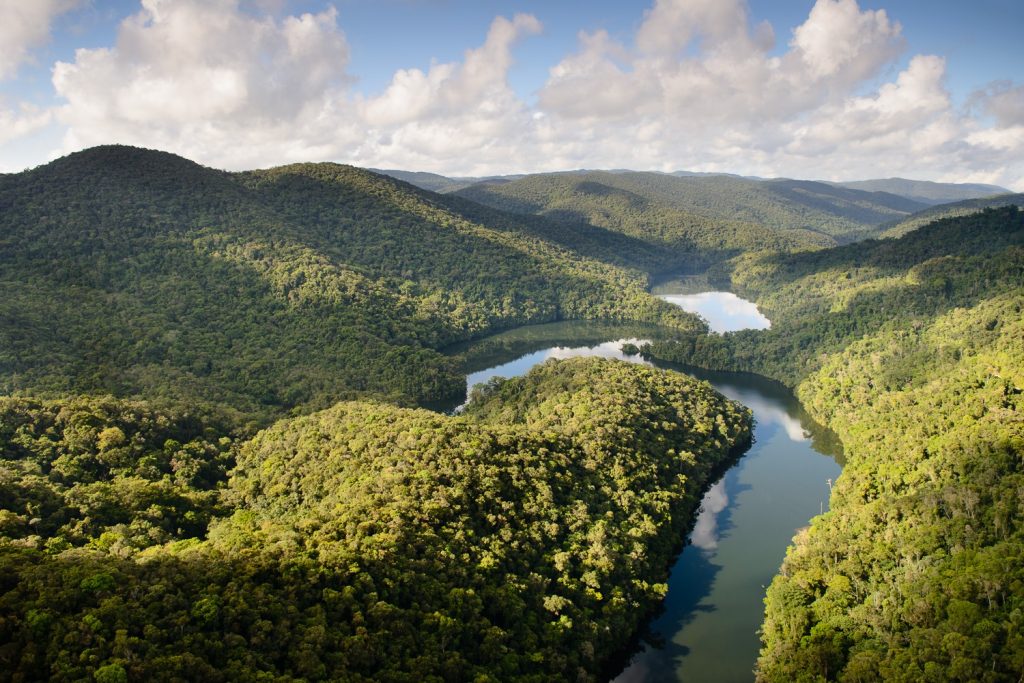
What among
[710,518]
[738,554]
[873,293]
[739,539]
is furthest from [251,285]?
[873,293]

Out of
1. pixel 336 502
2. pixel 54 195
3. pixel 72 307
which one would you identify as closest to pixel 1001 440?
pixel 336 502

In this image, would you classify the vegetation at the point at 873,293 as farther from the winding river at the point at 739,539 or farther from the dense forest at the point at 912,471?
the winding river at the point at 739,539

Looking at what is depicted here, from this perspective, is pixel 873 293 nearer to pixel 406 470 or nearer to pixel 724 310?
pixel 724 310

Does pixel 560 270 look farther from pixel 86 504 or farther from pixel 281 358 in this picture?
pixel 86 504

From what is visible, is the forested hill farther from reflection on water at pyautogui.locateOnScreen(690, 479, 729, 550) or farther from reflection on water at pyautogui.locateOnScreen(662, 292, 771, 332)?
reflection on water at pyautogui.locateOnScreen(690, 479, 729, 550)

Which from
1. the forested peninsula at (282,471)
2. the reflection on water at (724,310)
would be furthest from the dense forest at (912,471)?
the reflection on water at (724,310)

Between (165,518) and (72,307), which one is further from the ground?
(72,307)
